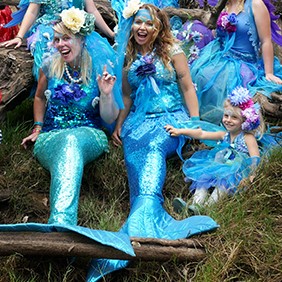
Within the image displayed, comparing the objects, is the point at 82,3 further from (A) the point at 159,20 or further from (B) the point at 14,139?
(B) the point at 14,139

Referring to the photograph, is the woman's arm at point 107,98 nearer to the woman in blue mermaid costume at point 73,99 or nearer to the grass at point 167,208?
the woman in blue mermaid costume at point 73,99

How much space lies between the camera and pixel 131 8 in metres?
4.45

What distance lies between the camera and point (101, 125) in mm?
4594

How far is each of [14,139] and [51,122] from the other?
36cm

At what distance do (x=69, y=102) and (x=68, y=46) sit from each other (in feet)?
1.21

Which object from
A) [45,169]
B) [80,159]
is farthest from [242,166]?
[45,169]

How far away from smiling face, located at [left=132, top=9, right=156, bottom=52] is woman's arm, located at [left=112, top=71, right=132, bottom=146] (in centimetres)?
26

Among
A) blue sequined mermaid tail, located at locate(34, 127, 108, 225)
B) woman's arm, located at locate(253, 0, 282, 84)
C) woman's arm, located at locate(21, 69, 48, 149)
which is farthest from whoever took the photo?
woman's arm, located at locate(253, 0, 282, 84)

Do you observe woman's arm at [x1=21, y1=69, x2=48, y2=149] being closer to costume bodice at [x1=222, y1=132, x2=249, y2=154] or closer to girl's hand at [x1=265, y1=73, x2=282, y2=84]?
costume bodice at [x1=222, y1=132, x2=249, y2=154]

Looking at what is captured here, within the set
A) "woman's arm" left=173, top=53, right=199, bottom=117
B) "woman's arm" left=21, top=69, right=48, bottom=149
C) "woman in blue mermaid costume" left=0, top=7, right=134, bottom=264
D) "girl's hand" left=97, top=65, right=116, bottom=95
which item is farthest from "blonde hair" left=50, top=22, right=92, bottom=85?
"woman's arm" left=173, top=53, right=199, bottom=117

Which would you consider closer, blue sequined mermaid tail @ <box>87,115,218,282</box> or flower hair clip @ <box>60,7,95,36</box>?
blue sequined mermaid tail @ <box>87,115,218,282</box>

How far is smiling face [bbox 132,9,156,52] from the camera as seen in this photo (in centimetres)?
442

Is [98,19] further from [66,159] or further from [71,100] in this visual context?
[66,159]

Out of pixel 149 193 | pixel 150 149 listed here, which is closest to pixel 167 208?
pixel 149 193
